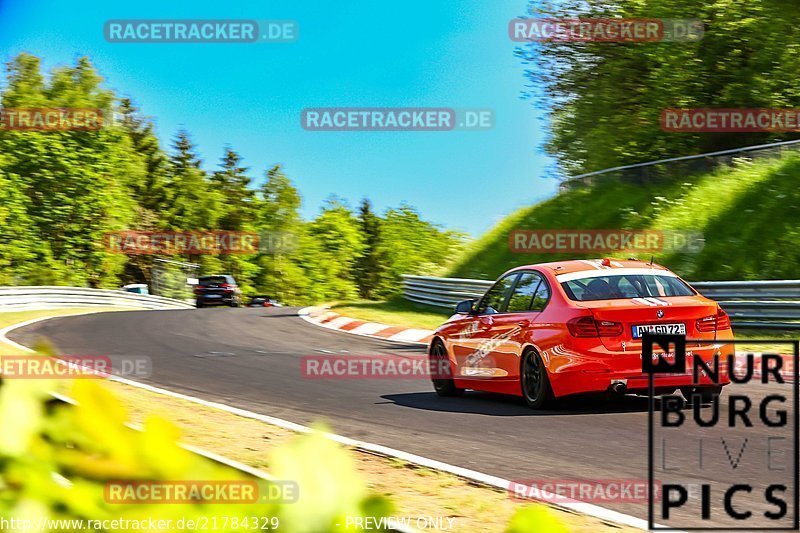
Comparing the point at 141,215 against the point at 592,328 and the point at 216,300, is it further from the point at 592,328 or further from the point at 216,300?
the point at 592,328

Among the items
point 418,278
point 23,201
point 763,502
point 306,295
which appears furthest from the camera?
point 306,295

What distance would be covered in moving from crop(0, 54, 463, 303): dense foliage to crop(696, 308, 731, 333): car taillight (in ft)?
84.0

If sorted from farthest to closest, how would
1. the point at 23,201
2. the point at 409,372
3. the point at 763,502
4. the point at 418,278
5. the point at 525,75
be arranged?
the point at 23,201 → the point at 525,75 → the point at 418,278 → the point at 409,372 → the point at 763,502

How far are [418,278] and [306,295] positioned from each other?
77321 millimetres

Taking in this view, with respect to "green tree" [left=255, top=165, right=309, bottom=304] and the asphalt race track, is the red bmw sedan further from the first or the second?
"green tree" [left=255, top=165, right=309, bottom=304]

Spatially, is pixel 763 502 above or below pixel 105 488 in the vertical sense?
below

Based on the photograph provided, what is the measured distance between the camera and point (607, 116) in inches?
1335

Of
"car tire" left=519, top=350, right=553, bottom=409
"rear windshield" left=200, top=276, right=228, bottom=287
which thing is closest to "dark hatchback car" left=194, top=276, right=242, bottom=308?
"rear windshield" left=200, top=276, right=228, bottom=287

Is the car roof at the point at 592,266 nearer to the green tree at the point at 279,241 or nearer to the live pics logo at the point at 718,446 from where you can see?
the live pics logo at the point at 718,446

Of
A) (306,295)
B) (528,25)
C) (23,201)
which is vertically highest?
(528,25)

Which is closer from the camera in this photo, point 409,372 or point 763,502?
point 763,502

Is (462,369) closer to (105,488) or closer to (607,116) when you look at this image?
(105,488)

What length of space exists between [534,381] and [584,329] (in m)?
0.85

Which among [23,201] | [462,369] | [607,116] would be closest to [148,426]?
[462,369]
